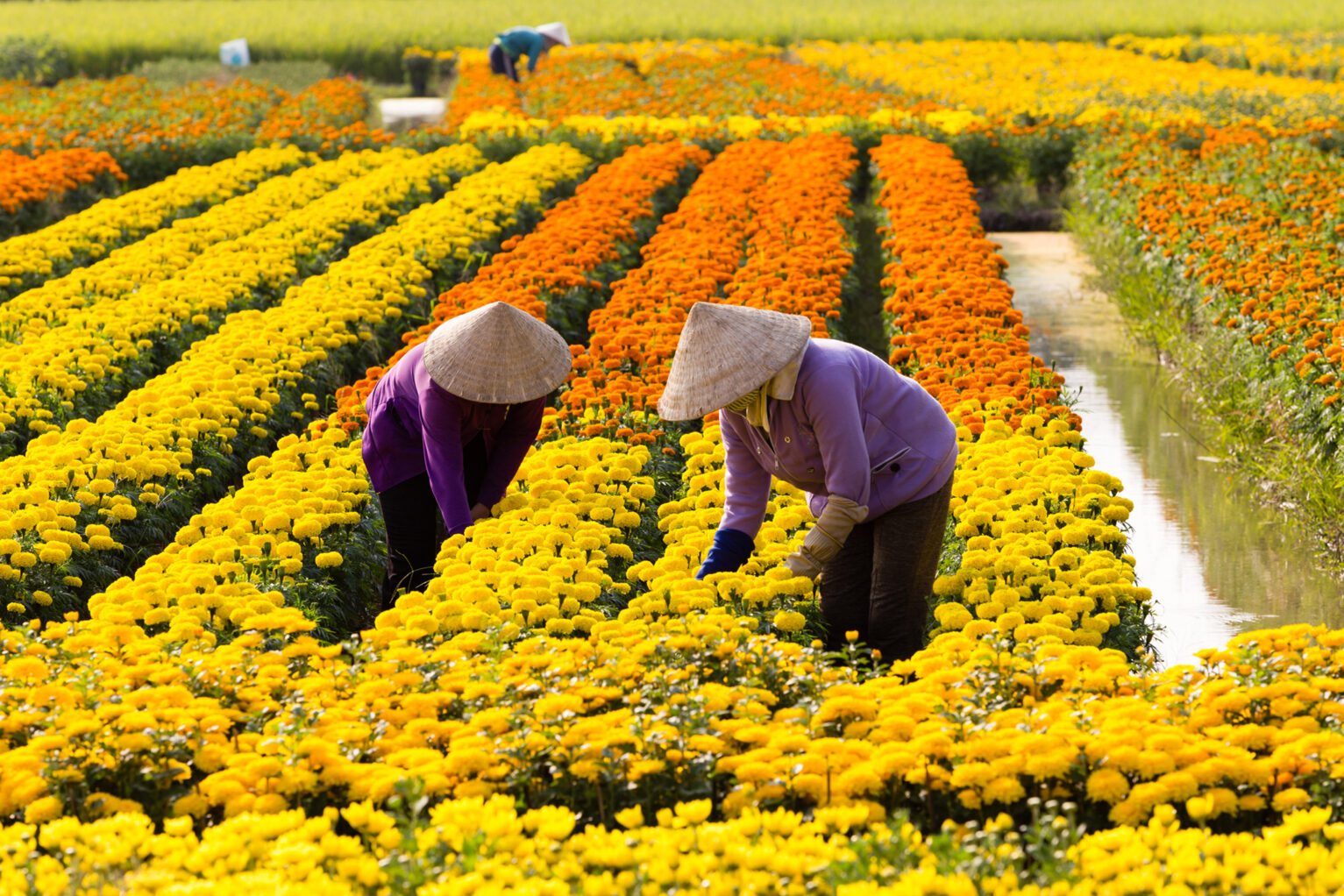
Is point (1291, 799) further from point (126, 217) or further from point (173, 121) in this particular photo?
point (173, 121)

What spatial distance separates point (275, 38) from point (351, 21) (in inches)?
162

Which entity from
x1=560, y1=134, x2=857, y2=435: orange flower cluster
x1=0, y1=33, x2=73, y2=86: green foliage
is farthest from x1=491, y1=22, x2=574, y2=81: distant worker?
x1=560, y1=134, x2=857, y2=435: orange flower cluster

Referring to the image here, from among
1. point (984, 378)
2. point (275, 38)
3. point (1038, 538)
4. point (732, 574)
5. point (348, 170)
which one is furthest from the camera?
point (275, 38)

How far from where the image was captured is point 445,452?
5.07 m

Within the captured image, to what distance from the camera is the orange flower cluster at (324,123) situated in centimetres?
1677

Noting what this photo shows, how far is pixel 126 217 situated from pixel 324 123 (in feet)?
23.0

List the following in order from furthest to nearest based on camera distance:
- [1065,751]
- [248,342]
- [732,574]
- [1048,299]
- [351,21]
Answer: [351,21] < [1048,299] < [248,342] < [732,574] < [1065,751]

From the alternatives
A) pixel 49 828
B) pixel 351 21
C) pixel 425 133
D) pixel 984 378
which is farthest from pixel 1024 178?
pixel 351 21

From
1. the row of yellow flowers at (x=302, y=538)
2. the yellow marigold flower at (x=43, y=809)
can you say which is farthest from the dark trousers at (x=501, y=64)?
the yellow marigold flower at (x=43, y=809)

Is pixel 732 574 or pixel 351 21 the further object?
pixel 351 21

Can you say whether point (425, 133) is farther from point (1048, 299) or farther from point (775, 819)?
point (775, 819)

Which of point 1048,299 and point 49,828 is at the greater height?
point 49,828

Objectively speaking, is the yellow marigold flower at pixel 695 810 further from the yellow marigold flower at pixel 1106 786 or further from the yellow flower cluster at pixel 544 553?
the yellow flower cluster at pixel 544 553

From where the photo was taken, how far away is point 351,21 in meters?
38.7
